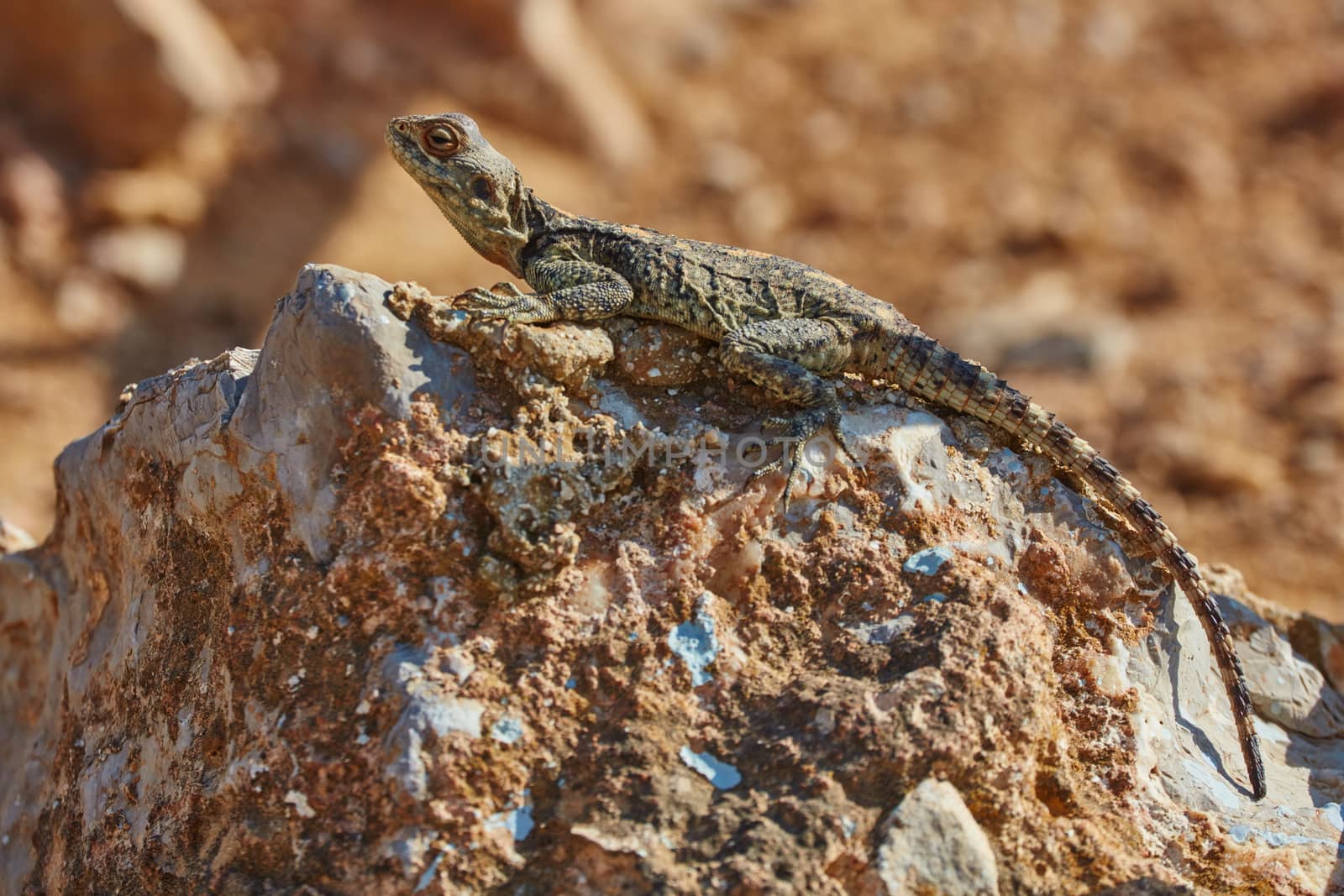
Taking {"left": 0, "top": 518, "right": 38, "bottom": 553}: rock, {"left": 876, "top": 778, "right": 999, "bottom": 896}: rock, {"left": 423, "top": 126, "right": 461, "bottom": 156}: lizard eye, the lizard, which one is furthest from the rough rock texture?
{"left": 0, "top": 518, "right": 38, "bottom": 553}: rock

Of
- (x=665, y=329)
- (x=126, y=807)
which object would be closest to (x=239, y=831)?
(x=126, y=807)

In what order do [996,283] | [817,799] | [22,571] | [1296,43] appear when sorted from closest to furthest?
[817,799] → [22,571] → [996,283] → [1296,43]

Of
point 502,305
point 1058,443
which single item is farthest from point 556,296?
point 1058,443

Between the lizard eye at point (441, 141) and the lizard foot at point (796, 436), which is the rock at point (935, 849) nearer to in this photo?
the lizard foot at point (796, 436)

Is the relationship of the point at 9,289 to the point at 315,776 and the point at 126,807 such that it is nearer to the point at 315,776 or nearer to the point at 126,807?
the point at 126,807

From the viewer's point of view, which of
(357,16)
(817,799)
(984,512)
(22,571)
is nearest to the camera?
(817,799)

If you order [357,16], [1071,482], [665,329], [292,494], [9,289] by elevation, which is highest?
[357,16]
